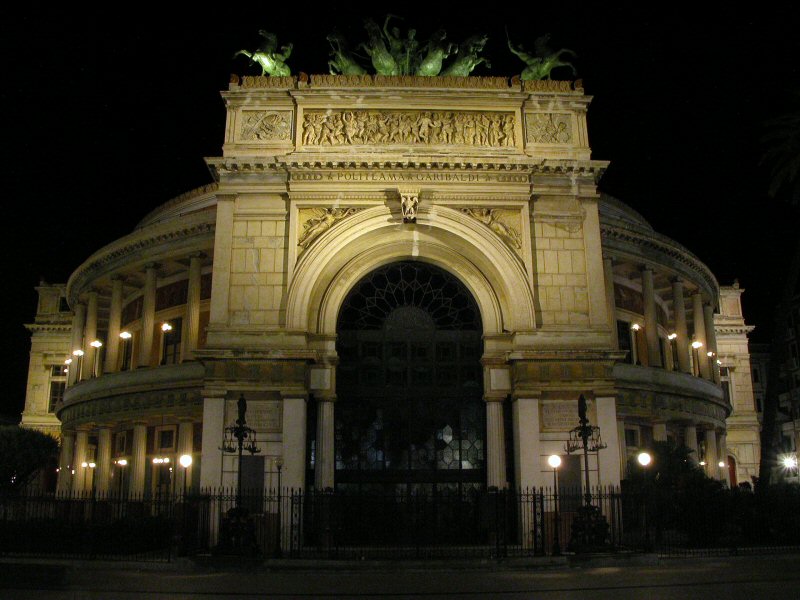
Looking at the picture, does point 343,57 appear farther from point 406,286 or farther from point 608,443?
point 608,443

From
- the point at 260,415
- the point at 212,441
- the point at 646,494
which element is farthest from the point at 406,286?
the point at 646,494

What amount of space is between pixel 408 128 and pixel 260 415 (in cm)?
1273

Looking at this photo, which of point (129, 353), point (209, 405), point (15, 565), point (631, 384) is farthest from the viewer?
point (129, 353)

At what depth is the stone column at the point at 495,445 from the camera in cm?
2852

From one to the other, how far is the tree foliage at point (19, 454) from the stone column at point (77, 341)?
269 inches

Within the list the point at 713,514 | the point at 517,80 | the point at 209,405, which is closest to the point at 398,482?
the point at 209,405

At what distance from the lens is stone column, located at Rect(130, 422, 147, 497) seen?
40.2 m

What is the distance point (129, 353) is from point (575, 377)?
30066mm

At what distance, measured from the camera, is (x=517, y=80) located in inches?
1271

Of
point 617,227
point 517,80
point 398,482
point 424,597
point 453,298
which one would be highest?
point 517,80

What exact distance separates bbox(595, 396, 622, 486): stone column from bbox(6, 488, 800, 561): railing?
101cm

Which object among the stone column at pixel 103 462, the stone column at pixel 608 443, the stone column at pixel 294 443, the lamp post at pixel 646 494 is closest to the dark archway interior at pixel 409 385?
the stone column at pixel 294 443

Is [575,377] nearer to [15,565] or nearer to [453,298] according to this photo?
[453,298]

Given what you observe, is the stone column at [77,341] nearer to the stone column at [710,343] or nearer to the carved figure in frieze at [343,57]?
the carved figure in frieze at [343,57]
